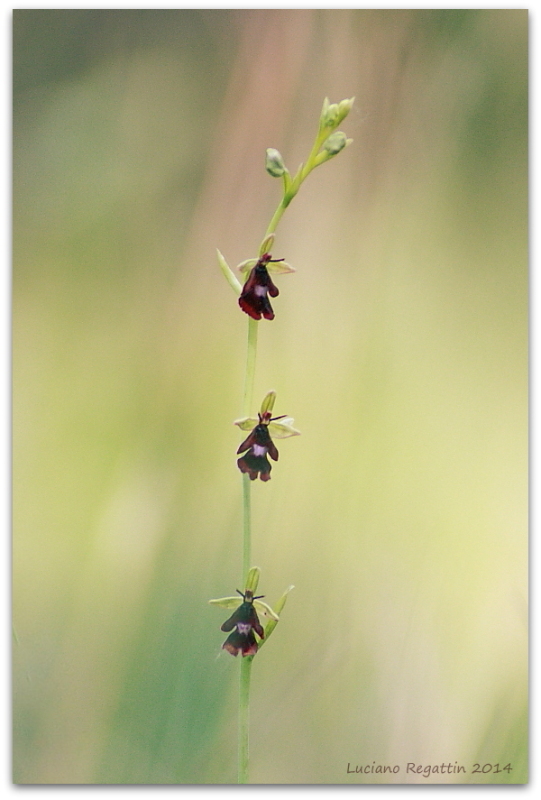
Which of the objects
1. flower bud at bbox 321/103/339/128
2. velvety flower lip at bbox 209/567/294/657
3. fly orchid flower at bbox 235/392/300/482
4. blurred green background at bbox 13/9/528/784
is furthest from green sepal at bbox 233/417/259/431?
flower bud at bbox 321/103/339/128

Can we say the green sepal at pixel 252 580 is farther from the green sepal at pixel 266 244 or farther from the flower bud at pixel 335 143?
the flower bud at pixel 335 143

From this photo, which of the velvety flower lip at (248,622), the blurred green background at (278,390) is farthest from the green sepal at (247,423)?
the velvety flower lip at (248,622)

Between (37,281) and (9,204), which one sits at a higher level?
(9,204)

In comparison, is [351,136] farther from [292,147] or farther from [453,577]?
[453,577]

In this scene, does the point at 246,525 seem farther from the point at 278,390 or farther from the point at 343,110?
the point at 343,110

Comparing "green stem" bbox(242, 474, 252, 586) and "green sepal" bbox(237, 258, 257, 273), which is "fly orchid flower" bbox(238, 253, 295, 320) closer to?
"green sepal" bbox(237, 258, 257, 273)

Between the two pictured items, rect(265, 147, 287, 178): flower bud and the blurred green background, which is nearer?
→ rect(265, 147, 287, 178): flower bud

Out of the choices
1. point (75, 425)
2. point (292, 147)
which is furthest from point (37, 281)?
point (292, 147)
